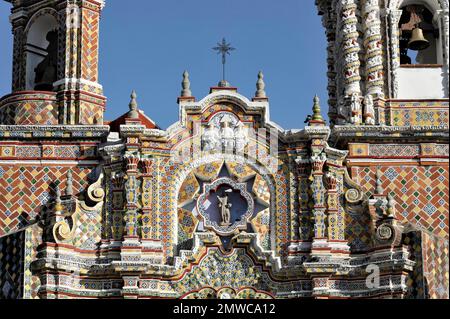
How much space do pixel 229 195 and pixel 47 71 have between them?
5917mm

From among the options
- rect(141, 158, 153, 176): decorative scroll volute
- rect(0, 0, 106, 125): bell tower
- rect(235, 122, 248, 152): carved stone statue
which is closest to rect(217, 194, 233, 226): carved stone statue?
rect(235, 122, 248, 152): carved stone statue

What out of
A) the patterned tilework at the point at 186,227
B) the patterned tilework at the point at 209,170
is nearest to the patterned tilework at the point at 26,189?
the patterned tilework at the point at 186,227

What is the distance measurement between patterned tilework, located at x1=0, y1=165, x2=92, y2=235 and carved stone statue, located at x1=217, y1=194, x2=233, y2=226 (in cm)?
299

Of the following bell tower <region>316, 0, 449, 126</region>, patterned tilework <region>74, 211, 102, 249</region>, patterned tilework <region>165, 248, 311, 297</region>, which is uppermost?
bell tower <region>316, 0, 449, 126</region>

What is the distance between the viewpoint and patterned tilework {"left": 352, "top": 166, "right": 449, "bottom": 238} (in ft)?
131

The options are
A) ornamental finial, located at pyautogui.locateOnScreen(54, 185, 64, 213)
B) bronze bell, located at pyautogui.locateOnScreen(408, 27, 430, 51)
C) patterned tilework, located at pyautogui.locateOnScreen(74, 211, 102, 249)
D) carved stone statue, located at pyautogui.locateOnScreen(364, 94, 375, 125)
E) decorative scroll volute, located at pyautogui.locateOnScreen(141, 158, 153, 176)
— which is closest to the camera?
ornamental finial, located at pyautogui.locateOnScreen(54, 185, 64, 213)

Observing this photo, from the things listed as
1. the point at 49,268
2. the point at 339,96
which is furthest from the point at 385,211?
the point at 49,268

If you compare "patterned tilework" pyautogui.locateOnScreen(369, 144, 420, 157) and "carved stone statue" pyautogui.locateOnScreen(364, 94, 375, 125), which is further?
"carved stone statue" pyautogui.locateOnScreen(364, 94, 375, 125)

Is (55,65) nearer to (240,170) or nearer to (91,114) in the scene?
(91,114)

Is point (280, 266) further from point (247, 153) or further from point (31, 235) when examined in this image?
point (31, 235)

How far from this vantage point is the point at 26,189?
132 feet

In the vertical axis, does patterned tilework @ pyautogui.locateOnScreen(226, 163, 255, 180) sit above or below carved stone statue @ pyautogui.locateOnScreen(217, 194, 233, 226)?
above

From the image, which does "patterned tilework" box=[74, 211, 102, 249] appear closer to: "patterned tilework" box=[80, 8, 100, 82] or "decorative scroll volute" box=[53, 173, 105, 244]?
"decorative scroll volute" box=[53, 173, 105, 244]

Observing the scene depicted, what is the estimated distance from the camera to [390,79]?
41500 millimetres
